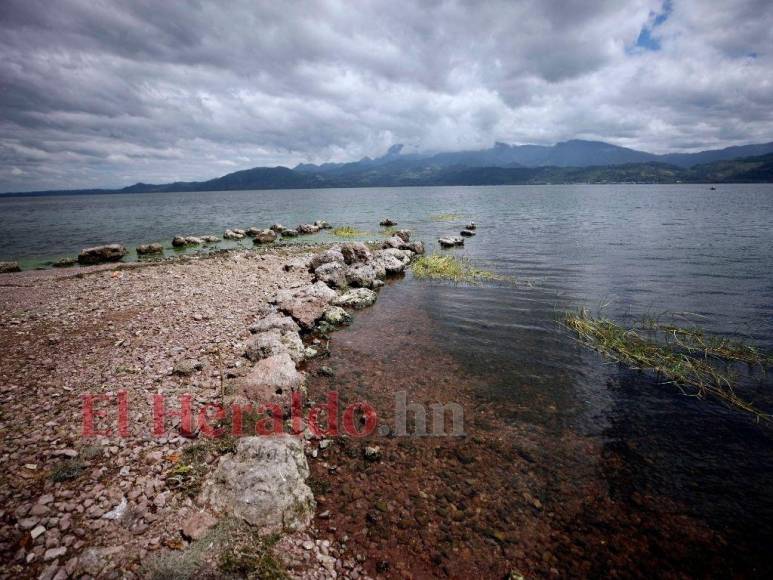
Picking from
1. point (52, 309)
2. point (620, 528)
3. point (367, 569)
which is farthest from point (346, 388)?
point (52, 309)

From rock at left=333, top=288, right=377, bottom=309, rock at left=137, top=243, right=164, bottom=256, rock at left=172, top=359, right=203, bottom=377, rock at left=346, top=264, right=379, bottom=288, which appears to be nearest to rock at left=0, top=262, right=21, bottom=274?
rock at left=137, top=243, right=164, bottom=256

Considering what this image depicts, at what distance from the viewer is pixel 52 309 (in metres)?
14.2

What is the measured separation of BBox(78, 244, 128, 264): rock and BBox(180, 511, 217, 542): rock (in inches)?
1358

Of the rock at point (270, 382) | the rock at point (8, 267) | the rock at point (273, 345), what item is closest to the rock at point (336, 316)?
the rock at point (273, 345)

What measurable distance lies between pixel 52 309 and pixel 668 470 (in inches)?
842

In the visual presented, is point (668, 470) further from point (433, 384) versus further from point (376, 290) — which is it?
point (376, 290)

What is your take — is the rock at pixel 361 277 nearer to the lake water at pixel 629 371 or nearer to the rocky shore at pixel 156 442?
the lake water at pixel 629 371

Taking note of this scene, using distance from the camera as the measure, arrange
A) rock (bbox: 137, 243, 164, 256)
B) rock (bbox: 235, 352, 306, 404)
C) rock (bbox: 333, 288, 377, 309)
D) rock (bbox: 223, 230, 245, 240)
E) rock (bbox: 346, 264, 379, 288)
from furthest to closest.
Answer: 1. rock (bbox: 223, 230, 245, 240)
2. rock (bbox: 137, 243, 164, 256)
3. rock (bbox: 346, 264, 379, 288)
4. rock (bbox: 333, 288, 377, 309)
5. rock (bbox: 235, 352, 306, 404)

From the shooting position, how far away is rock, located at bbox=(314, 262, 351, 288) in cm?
2033

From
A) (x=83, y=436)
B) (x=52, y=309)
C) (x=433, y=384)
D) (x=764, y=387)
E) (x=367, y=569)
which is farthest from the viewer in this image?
(x=52, y=309)

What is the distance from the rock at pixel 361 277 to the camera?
20812mm

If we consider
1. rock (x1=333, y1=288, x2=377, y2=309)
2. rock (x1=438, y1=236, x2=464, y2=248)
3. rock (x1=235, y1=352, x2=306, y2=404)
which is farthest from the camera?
rock (x1=438, y1=236, x2=464, y2=248)

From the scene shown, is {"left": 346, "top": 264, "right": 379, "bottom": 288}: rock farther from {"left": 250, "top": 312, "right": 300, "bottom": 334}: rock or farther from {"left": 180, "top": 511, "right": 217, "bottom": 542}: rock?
{"left": 180, "top": 511, "right": 217, "bottom": 542}: rock

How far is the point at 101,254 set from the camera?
30.8 metres
